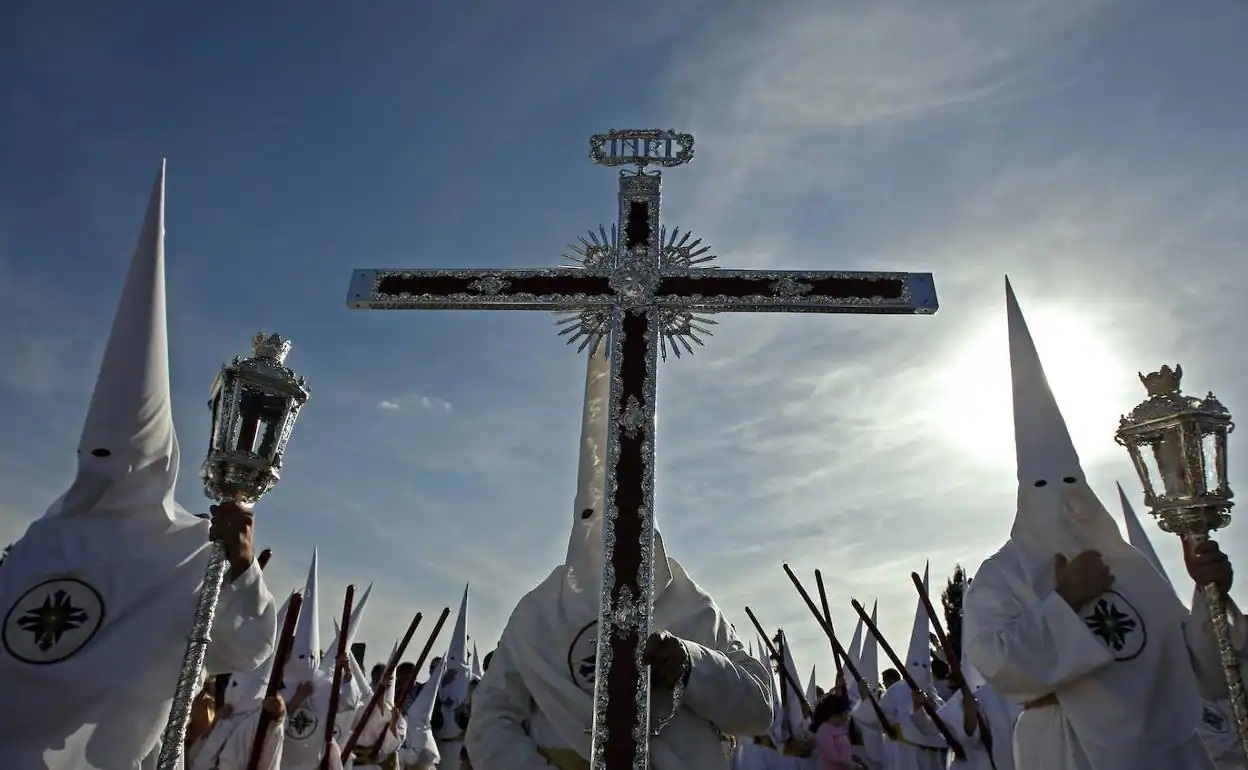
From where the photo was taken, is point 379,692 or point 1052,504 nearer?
point 1052,504

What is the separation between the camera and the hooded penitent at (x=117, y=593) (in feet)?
14.1

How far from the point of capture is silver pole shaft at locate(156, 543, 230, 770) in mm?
3592

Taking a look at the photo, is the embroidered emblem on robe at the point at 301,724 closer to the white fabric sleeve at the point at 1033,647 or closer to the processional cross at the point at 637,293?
the processional cross at the point at 637,293

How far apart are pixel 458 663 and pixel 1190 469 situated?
14.6 meters

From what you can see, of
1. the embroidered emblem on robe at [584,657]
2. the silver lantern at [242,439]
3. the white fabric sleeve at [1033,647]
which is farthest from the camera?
the white fabric sleeve at [1033,647]

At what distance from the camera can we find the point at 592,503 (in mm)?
5574

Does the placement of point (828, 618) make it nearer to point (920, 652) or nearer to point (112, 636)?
point (920, 652)

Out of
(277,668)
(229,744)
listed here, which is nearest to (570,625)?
(277,668)

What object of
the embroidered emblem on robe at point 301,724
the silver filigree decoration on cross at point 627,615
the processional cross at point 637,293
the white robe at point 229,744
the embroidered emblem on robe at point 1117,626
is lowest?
the white robe at point 229,744

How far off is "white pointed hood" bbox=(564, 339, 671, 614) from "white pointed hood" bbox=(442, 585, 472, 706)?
37.7 feet

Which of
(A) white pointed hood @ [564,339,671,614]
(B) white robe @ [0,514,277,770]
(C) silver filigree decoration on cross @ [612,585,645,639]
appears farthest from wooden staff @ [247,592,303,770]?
(C) silver filigree decoration on cross @ [612,585,645,639]

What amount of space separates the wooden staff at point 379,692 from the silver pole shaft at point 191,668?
23.1 feet

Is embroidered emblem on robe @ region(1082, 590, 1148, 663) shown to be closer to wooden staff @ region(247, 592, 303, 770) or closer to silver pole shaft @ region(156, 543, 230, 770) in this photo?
silver pole shaft @ region(156, 543, 230, 770)

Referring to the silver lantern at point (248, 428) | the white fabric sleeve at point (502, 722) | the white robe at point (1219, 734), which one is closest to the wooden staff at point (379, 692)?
the white fabric sleeve at point (502, 722)
